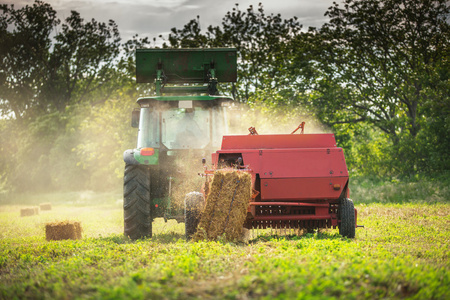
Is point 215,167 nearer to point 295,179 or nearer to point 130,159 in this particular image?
point 295,179

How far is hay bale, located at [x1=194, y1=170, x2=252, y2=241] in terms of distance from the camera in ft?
26.0

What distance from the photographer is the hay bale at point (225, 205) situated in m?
7.93

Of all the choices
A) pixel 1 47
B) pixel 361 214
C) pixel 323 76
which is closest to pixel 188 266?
pixel 361 214

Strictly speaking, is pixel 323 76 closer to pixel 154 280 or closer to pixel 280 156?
pixel 280 156

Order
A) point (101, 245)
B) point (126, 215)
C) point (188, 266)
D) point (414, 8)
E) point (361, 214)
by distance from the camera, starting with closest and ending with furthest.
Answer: point (188, 266), point (101, 245), point (126, 215), point (361, 214), point (414, 8)

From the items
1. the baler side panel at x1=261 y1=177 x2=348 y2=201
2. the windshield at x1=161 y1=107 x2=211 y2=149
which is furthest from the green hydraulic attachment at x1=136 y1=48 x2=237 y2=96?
the baler side panel at x1=261 y1=177 x2=348 y2=201

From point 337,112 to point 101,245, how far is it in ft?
55.1

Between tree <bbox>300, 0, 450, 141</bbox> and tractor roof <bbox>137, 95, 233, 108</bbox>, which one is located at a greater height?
tree <bbox>300, 0, 450, 141</bbox>

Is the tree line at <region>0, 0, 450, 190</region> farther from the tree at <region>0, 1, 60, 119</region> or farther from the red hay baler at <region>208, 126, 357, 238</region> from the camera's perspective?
the red hay baler at <region>208, 126, 357, 238</region>

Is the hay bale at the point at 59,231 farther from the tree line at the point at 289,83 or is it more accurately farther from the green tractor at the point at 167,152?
the tree line at the point at 289,83

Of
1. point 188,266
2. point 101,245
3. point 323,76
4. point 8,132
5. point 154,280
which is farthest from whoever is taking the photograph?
point 8,132

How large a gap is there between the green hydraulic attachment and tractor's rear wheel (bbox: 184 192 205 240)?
3167 millimetres

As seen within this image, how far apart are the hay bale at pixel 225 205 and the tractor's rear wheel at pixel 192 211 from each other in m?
0.27

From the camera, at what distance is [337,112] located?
23172 mm
